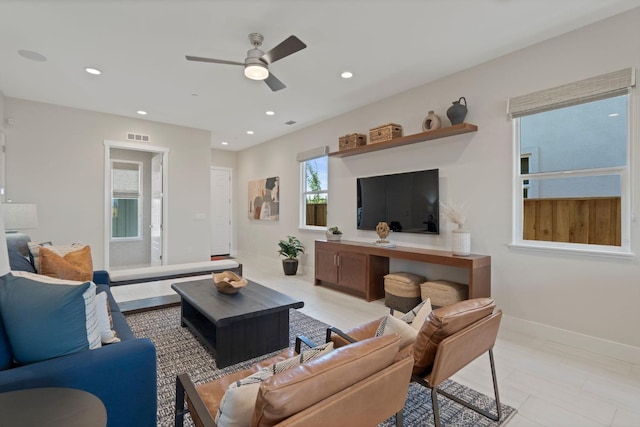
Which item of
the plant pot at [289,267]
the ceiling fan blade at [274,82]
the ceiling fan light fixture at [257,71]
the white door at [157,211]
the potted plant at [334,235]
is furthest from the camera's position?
the white door at [157,211]

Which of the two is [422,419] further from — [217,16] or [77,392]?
[217,16]

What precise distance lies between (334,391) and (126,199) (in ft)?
25.0

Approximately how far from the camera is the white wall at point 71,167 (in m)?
4.80

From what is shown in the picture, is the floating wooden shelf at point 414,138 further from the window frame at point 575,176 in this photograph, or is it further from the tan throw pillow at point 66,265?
the tan throw pillow at point 66,265

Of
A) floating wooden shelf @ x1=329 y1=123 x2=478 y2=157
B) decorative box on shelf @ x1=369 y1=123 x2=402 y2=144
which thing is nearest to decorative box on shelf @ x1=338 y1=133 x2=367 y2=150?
floating wooden shelf @ x1=329 y1=123 x2=478 y2=157

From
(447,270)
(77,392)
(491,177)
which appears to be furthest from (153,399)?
(491,177)

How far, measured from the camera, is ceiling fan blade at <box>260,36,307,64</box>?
8.19 feet

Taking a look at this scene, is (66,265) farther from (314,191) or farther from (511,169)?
(511,169)

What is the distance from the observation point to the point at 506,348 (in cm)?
291

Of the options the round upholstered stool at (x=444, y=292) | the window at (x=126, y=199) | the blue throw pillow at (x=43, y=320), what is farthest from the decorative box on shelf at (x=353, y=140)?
the window at (x=126, y=199)

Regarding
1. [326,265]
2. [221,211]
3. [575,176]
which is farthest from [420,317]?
[221,211]

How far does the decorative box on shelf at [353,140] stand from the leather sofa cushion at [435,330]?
3.60 metres

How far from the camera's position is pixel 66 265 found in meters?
2.67

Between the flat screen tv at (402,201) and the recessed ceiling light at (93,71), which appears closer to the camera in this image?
the recessed ceiling light at (93,71)
